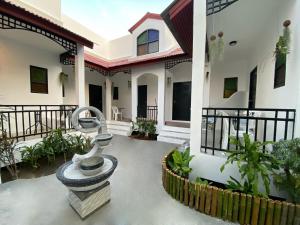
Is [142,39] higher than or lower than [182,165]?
higher

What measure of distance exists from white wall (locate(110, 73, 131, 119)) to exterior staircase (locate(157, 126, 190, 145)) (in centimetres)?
450

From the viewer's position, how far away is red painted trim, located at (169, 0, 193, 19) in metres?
3.05

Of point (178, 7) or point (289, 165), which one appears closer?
point (289, 165)

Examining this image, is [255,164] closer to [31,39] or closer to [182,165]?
[182,165]

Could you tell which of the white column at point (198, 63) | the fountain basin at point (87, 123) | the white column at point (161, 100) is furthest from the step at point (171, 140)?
the fountain basin at point (87, 123)

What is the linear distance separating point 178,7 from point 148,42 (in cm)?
555

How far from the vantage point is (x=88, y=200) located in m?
2.18

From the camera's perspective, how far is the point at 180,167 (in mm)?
2844

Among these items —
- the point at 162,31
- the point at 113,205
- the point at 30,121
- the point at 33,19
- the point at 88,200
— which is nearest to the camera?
the point at 88,200

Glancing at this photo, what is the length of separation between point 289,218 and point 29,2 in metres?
9.01

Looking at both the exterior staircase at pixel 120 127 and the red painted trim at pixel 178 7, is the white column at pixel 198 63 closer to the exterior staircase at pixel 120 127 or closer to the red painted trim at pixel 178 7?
the red painted trim at pixel 178 7

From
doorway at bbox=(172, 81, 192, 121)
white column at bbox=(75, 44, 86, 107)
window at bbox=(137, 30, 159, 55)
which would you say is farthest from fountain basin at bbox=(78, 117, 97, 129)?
window at bbox=(137, 30, 159, 55)

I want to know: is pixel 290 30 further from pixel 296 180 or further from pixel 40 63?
pixel 40 63

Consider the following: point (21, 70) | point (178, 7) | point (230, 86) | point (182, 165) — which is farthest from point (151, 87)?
point (182, 165)
